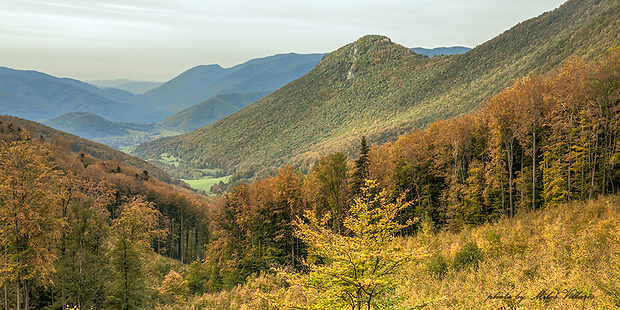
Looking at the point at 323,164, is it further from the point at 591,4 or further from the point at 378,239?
the point at 591,4

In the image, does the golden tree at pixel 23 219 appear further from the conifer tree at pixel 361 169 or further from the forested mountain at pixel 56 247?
the conifer tree at pixel 361 169

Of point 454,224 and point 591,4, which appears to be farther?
point 591,4

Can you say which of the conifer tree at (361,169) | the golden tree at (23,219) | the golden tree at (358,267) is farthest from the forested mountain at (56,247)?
the conifer tree at (361,169)

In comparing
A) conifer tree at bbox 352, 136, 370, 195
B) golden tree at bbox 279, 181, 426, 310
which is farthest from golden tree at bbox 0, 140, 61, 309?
conifer tree at bbox 352, 136, 370, 195

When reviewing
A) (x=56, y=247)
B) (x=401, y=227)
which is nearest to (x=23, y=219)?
(x=56, y=247)

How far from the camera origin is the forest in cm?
804

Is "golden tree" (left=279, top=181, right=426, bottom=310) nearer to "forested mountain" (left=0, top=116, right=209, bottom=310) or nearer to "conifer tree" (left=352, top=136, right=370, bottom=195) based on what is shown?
"forested mountain" (left=0, top=116, right=209, bottom=310)

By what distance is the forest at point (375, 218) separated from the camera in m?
8.04

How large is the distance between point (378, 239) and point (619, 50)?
98.8 ft

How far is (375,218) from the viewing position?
28.8 feet

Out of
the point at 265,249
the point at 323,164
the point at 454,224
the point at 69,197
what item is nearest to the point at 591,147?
the point at 454,224

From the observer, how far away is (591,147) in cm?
2505

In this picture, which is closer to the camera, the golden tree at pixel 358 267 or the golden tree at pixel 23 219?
the golden tree at pixel 358 267

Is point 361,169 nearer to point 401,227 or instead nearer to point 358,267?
point 401,227
